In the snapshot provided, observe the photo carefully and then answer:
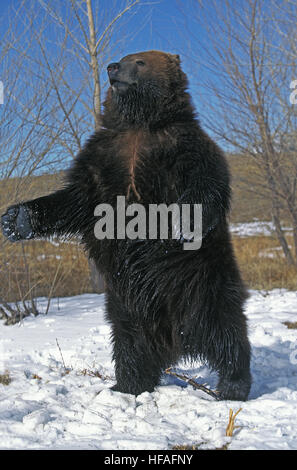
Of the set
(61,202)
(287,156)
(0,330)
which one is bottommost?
(0,330)

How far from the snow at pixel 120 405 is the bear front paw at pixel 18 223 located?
94cm

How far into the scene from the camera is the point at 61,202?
2684 millimetres

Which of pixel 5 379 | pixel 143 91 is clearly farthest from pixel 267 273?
pixel 143 91

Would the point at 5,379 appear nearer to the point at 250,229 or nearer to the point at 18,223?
the point at 18,223

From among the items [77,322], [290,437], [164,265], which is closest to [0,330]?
[77,322]

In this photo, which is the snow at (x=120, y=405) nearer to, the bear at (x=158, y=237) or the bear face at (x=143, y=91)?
the bear at (x=158, y=237)

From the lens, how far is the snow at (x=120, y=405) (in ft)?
6.76

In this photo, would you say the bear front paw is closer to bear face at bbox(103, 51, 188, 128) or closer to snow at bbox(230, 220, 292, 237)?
bear face at bbox(103, 51, 188, 128)

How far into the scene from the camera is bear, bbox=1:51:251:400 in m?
2.53

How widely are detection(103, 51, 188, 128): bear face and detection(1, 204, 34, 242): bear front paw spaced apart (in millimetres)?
728

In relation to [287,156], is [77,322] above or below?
below

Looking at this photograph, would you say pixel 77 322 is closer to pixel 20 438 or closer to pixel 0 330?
pixel 0 330

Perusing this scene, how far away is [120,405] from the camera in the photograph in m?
2.55
